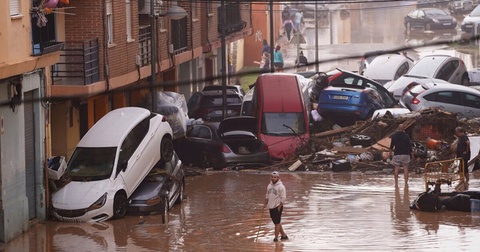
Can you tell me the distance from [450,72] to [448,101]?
22.8 feet

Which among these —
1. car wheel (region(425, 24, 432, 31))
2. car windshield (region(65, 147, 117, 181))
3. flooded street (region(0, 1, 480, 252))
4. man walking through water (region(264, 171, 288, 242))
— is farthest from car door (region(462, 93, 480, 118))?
car wheel (region(425, 24, 432, 31))

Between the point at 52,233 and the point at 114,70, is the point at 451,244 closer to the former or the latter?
the point at 52,233

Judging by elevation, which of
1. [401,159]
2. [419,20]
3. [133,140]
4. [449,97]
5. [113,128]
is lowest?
[401,159]

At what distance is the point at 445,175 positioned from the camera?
24203 mm

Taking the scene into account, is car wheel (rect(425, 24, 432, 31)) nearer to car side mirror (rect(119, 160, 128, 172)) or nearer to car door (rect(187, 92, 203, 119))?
car door (rect(187, 92, 203, 119))

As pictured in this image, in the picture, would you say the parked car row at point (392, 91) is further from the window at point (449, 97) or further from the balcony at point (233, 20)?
the balcony at point (233, 20)

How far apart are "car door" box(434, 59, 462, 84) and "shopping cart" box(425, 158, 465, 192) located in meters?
15.3

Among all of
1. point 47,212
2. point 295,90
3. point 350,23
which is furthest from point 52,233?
point 350,23

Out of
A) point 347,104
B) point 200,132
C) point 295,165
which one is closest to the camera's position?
point 295,165

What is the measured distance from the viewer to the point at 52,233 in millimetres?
22578

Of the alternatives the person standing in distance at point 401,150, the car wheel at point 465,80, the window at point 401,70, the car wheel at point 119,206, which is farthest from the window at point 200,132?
the window at point 401,70

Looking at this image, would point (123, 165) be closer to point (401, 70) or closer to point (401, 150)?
point (401, 150)

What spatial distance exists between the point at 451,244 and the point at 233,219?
4803mm

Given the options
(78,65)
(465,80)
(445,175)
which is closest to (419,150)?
(445,175)
